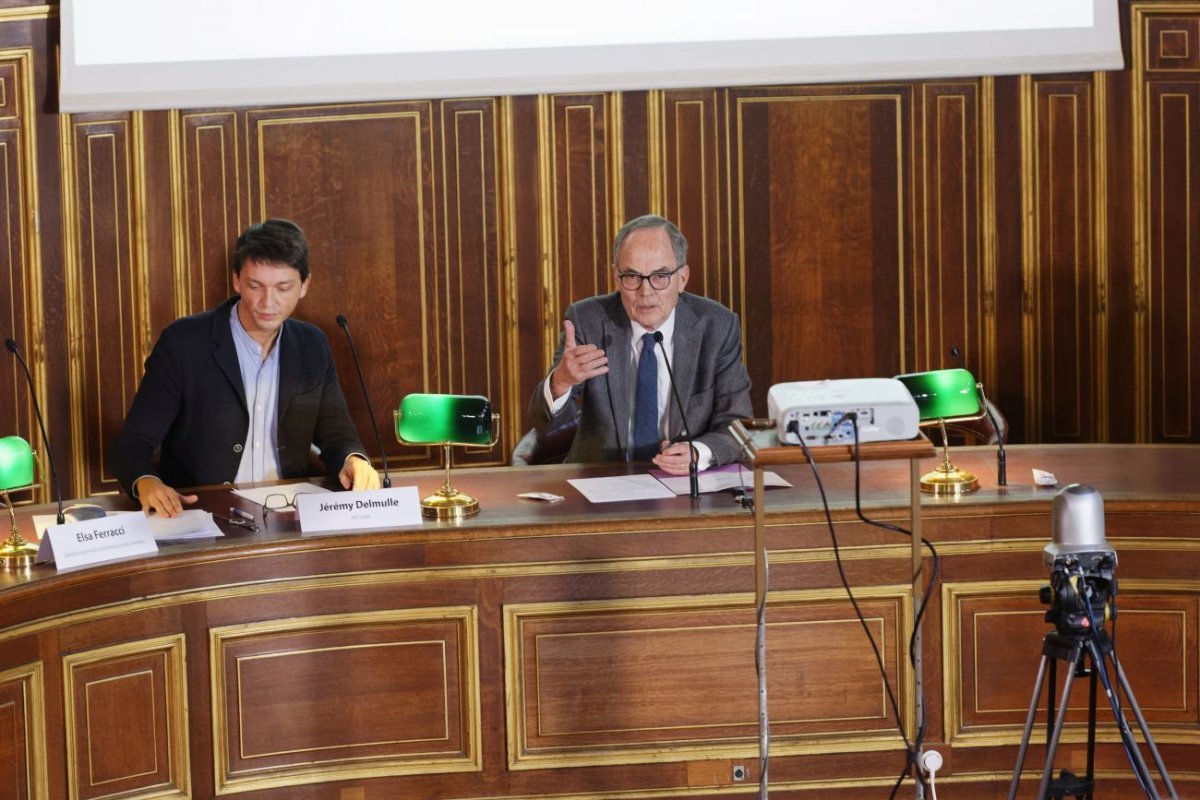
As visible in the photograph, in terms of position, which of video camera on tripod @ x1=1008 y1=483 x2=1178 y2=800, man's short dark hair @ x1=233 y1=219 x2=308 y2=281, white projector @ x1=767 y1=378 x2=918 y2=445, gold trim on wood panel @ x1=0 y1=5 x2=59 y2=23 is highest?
gold trim on wood panel @ x1=0 y1=5 x2=59 y2=23

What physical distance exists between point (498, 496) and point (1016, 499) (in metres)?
1.05

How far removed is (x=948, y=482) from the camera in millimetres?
3137

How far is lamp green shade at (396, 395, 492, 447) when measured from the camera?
10.2ft

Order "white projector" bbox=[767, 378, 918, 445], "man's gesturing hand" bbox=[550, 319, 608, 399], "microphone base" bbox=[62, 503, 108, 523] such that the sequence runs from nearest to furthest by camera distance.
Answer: "white projector" bbox=[767, 378, 918, 445] < "microphone base" bbox=[62, 503, 108, 523] < "man's gesturing hand" bbox=[550, 319, 608, 399]

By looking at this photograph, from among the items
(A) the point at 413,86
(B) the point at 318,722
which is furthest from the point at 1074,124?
(B) the point at 318,722

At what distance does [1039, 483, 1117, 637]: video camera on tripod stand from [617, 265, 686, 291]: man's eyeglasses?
5.05ft

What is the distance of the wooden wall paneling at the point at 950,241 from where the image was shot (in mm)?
5602

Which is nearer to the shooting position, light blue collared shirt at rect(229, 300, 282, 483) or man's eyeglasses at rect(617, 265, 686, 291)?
man's eyeglasses at rect(617, 265, 686, 291)

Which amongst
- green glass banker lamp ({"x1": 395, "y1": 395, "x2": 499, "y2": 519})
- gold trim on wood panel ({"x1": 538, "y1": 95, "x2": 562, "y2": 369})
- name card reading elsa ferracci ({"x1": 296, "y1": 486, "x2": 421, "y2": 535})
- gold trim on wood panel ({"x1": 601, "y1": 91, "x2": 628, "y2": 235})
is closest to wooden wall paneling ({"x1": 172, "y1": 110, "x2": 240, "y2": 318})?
gold trim on wood panel ({"x1": 538, "y1": 95, "x2": 562, "y2": 369})

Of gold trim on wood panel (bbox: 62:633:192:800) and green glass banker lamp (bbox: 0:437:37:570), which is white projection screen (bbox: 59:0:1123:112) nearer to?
green glass banker lamp (bbox: 0:437:37:570)

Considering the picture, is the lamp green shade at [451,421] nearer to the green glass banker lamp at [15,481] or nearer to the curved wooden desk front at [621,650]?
the curved wooden desk front at [621,650]

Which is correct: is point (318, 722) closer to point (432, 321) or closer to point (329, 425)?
point (329, 425)

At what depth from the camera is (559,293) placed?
219 inches

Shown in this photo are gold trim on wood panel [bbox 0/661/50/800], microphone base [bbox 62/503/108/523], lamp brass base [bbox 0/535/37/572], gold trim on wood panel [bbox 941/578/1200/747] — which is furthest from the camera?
gold trim on wood panel [bbox 941/578/1200/747]
